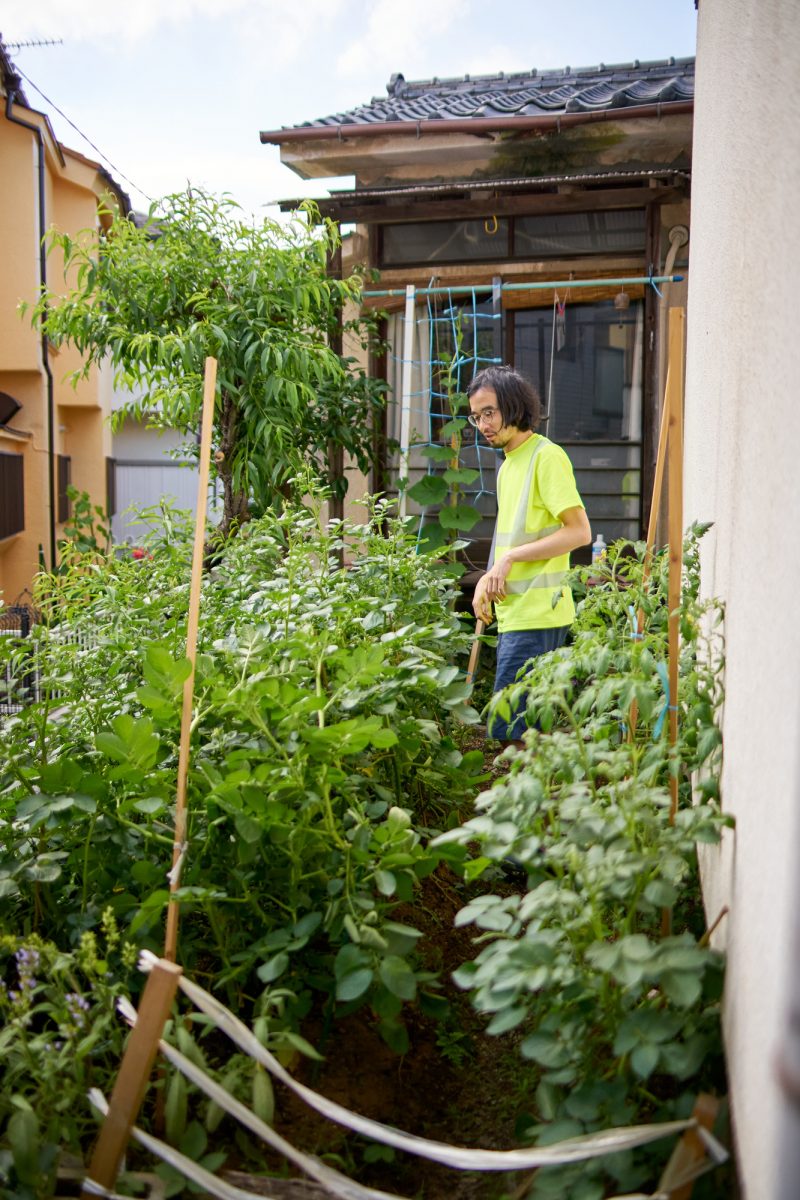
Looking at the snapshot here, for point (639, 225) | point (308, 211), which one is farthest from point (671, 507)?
point (639, 225)

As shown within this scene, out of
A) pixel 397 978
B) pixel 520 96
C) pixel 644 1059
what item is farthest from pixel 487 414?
pixel 520 96

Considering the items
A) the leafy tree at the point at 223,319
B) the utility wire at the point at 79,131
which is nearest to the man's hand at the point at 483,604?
the leafy tree at the point at 223,319

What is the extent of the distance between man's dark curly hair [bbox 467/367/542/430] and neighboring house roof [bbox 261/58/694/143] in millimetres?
3794

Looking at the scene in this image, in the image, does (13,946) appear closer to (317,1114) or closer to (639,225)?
(317,1114)

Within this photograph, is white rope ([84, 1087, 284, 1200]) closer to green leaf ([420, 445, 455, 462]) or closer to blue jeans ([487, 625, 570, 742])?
blue jeans ([487, 625, 570, 742])

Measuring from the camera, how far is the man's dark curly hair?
3.95 meters

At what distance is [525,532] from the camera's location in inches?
154

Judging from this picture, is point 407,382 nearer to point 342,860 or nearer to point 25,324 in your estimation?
point 342,860

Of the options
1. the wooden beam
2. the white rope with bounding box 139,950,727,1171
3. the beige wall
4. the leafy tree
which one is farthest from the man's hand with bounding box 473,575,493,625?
the beige wall

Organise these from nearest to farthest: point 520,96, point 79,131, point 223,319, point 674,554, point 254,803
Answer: point 254,803, point 674,554, point 223,319, point 520,96, point 79,131

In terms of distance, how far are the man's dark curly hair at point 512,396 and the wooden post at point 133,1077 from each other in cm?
253

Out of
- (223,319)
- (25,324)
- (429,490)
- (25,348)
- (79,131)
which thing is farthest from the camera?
(79,131)

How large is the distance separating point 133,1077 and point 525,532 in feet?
7.94

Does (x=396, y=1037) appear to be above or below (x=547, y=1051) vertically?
below
